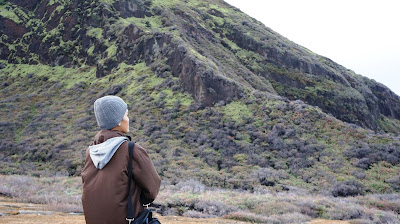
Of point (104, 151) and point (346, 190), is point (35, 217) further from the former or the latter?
point (346, 190)

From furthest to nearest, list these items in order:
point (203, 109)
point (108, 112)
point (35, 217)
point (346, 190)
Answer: point (203, 109) → point (346, 190) → point (35, 217) → point (108, 112)

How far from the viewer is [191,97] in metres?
29.3

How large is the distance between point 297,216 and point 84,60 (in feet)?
125

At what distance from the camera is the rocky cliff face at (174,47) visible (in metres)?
36.2

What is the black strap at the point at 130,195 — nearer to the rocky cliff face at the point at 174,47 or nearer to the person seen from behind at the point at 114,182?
the person seen from behind at the point at 114,182

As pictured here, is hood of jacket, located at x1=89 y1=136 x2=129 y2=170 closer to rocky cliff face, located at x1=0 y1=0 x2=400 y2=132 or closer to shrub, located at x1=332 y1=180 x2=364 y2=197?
shrub, located at x1=332 y1=180 x2=364 y2=197

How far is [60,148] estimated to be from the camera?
24.5 m

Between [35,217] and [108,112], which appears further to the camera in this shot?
[35,217]

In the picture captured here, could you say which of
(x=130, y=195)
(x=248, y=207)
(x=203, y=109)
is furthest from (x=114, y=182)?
(x=203, y=109)

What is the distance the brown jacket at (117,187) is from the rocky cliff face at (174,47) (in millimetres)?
28797

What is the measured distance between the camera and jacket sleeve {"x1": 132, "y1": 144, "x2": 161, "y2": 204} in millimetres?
2559

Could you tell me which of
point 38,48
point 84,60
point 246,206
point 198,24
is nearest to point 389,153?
point 246,206

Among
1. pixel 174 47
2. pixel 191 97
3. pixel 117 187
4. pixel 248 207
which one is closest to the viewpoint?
pixel 117 187

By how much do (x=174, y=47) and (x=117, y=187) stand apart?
3152cm
